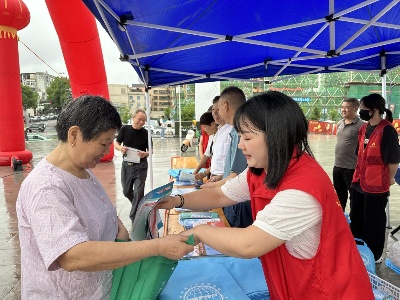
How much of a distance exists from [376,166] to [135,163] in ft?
10.1

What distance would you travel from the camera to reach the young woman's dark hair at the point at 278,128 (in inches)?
40.9

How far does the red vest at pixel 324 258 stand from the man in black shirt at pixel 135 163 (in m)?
3.88

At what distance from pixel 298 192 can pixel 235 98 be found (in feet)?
6.81

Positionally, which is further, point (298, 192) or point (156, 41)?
point (156, 41)

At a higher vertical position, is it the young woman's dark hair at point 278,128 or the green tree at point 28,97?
the green tree at point 28,97

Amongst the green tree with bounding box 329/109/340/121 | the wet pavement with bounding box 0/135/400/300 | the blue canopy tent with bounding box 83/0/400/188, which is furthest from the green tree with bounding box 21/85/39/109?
the blue canopy tent with bounding box 83/0/400/188

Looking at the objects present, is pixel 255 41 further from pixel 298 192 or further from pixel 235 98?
pixel 298 192

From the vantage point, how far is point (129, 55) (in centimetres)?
338

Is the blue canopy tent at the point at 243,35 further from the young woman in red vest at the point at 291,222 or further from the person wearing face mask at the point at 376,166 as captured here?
the young woman in red vest at the point at 291,222

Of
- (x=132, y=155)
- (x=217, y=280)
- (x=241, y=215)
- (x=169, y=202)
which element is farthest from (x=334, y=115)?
(x=217, y=280)

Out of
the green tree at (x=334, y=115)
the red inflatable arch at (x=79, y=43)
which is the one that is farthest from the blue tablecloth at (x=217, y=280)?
the green tree at (x=334, y=115)

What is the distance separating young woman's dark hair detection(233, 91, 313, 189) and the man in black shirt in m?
3.82

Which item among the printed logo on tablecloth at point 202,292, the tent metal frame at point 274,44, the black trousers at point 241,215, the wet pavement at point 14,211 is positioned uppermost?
the tent metal frame at point 274,44

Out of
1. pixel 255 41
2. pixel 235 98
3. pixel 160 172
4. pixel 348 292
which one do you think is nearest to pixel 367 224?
pixel 235 98
